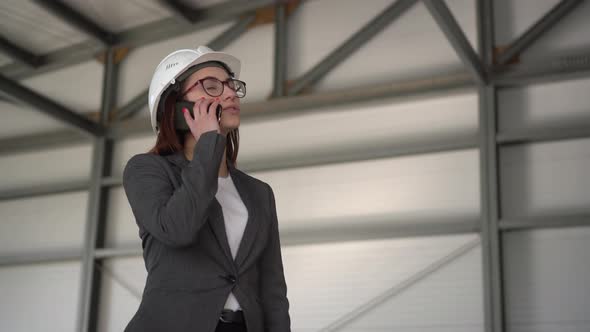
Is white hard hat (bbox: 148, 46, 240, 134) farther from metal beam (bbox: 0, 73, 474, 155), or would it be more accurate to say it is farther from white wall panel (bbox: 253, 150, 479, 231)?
metal beam (bbox: 0, 73, 474, 155)

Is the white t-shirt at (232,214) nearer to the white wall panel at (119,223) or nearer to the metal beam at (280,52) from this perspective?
the metal beam at (280,52)

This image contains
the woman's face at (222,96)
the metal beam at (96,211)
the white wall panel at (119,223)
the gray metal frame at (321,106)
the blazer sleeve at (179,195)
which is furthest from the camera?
the white wall panel at (119,223)

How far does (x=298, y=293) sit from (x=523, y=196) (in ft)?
8.53

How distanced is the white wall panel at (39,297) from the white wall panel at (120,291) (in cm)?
46

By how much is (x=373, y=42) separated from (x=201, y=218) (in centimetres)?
689

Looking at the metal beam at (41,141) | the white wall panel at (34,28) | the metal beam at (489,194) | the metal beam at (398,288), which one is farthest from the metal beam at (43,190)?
the metal beam at (489,194)

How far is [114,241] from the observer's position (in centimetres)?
993

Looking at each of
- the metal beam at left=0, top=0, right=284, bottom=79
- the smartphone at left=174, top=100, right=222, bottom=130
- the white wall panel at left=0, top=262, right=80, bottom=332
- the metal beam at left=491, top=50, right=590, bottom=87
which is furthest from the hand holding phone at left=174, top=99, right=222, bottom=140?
the white wall panel at left=0, top=262, right=80, bottom=332

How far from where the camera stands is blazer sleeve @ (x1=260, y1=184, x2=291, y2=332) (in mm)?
2395

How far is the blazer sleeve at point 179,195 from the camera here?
80.0 inches

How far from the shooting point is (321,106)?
8.69m

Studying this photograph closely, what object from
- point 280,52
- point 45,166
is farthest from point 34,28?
point 280,52

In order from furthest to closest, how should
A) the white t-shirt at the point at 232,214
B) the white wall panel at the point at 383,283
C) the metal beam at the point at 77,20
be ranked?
the metal beam at the point at 77,20 → the white wall panel at the point at 383,283 → the white t-shirt at the point at 232,214

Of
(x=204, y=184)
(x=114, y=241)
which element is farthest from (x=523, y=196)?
(x=204, y=184)
